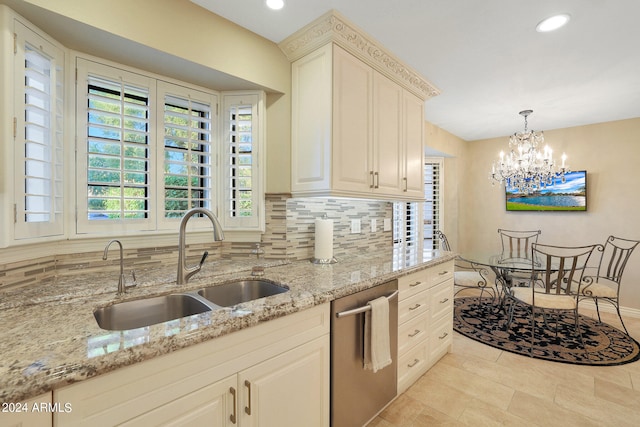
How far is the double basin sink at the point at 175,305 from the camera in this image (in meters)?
1.27

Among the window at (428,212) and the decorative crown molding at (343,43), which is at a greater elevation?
the decorative crown molding at (343,43)

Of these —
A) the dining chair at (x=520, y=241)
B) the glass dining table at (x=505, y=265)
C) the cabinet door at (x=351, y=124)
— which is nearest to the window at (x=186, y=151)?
the cabinet door at (x=351, y=124)

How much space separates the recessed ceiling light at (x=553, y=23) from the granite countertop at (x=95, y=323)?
1804mm

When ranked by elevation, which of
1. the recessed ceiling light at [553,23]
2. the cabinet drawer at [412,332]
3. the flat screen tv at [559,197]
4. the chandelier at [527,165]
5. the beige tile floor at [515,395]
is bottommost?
the beige tile floor at [515,395]

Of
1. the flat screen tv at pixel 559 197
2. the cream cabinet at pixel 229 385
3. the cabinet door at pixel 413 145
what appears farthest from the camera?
the flat screen tv at pixel 559 197

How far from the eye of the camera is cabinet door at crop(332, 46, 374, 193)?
6.33 ft

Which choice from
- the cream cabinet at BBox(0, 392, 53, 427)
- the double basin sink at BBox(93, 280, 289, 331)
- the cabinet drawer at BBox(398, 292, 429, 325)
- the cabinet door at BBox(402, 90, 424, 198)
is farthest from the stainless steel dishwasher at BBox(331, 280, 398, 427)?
the cabinet door at BBox(402, 90, 424, 198)

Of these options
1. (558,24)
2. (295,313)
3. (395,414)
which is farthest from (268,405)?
(558,24)

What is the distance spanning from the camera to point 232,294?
166 centimetres

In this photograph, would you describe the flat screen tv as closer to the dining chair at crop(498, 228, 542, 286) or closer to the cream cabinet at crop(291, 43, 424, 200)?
the dining chair at crop(498, 228, 542, 286)

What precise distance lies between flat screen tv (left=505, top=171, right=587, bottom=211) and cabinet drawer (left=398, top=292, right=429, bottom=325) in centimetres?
320

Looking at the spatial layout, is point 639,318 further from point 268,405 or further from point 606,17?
point 268,405

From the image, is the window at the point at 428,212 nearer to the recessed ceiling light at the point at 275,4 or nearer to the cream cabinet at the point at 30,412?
the recessed ceiling light at the point at 275,4

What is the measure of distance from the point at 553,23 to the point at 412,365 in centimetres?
247
